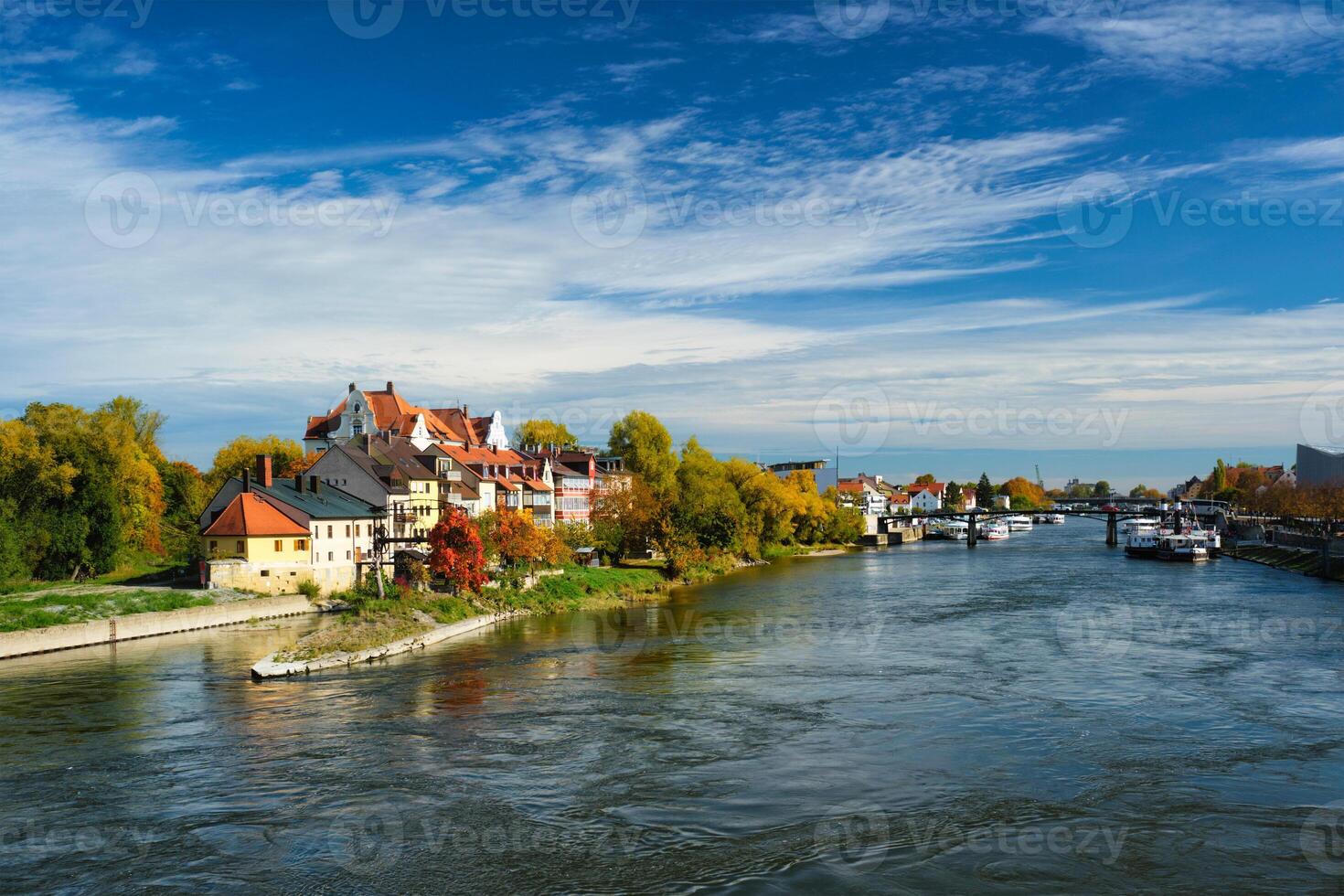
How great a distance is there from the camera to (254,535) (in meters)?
53.8

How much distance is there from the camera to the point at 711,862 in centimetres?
1848

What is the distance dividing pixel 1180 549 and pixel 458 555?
2690 inches

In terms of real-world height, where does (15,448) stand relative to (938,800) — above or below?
above

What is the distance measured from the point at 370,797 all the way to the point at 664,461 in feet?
279

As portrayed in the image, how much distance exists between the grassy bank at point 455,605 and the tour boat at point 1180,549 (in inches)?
1942

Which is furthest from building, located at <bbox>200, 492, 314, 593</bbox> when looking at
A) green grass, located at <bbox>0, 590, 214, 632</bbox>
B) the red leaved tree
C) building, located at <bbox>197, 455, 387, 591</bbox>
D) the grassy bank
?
the red leaved tree

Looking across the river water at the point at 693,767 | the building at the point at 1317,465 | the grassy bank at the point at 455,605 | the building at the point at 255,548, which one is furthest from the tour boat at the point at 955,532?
the building at the point at 255,548

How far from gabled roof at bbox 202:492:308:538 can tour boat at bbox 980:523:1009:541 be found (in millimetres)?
117675

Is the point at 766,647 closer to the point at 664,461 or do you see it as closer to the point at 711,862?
the point at 711,862

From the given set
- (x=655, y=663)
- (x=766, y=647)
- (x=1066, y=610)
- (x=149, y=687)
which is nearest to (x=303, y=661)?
(x=149, y=687)

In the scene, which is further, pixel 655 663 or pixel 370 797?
pixel 655 663

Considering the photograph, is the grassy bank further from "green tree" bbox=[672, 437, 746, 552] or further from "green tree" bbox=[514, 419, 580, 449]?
"green tree" bbox=[514, 419, 580, 449]

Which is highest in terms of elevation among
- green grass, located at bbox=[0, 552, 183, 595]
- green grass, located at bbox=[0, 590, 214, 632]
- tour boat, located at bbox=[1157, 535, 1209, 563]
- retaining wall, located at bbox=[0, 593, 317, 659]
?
green grass, located at bbox=[0, 552, 183, 595]

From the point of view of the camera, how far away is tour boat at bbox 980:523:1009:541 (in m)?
154
